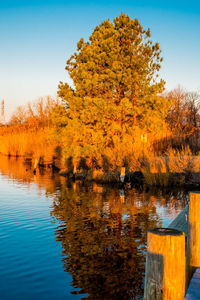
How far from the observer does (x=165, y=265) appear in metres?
2.69

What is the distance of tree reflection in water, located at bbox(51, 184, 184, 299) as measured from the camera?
19.8 ft

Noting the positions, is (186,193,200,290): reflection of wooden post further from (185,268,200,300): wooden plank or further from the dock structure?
the dock structure

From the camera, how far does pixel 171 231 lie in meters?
2.83

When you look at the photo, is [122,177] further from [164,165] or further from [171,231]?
[171,231]

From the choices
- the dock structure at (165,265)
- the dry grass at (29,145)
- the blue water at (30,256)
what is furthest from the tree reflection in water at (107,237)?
the dry grass at (29,145)

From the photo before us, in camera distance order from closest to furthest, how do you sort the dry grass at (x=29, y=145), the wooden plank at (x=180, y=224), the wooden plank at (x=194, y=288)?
the wooden plank at (x=194, y=288)
the wooden plank at (x=180, y=224)
the dry grass at (x=29, y=145)

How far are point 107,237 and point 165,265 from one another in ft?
21.0

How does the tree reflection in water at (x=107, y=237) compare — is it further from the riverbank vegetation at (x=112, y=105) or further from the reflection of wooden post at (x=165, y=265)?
the riverbank vegetation at (x=112, y=105)

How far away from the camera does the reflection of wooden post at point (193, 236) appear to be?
4.20 meters

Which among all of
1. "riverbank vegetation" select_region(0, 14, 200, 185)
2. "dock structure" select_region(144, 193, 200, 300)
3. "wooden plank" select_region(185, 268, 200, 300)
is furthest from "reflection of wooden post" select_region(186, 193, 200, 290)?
"riverbank vegetation" select_region(0, 14, 200, 185)

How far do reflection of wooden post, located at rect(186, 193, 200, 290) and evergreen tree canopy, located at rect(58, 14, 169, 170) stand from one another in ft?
53.6

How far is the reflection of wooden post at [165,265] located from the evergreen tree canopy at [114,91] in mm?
18016

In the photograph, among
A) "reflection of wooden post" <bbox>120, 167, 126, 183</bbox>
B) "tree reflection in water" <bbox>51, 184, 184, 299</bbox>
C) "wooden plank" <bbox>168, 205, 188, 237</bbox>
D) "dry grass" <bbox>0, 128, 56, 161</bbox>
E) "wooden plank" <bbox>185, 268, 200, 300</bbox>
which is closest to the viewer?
"wooden plank" <bbox>185, 268, 200, 300</bbox>

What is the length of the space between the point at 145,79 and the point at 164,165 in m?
6.84
